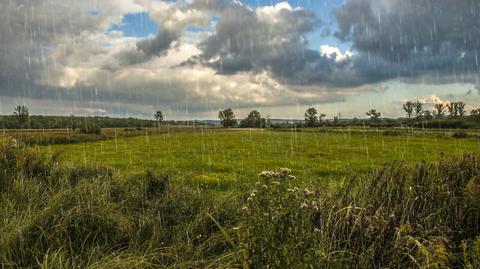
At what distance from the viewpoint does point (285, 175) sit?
12.5 feet

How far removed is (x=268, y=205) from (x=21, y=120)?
107 metres

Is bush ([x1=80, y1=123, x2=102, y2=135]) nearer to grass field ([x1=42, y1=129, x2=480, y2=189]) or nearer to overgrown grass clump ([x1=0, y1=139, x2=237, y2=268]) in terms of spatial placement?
grass field ([x1=42, y1=129, x2=480, y2=189])

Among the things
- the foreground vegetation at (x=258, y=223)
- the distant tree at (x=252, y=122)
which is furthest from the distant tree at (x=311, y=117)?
the foreground vegetation at (x=258, y=223)

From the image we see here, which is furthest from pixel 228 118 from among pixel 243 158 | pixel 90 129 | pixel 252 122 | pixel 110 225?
pixel 110 225

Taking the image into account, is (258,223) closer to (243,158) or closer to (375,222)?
(375,222)

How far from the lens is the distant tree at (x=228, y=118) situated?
429 feet

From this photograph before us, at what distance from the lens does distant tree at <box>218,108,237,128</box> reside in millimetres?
130750

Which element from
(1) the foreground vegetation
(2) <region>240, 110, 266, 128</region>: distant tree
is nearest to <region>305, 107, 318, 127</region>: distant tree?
(2) <region>240, 110, 266, 128</region>: distant tree

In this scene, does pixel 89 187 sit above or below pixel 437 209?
above

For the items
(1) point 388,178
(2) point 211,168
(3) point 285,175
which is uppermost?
(3) point 285,175

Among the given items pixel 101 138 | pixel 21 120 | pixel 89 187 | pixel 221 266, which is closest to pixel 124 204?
pixel 89 187

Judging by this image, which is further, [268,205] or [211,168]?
[211,168]

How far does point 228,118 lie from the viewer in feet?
432

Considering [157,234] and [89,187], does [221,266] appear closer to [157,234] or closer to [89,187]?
[157,234]
